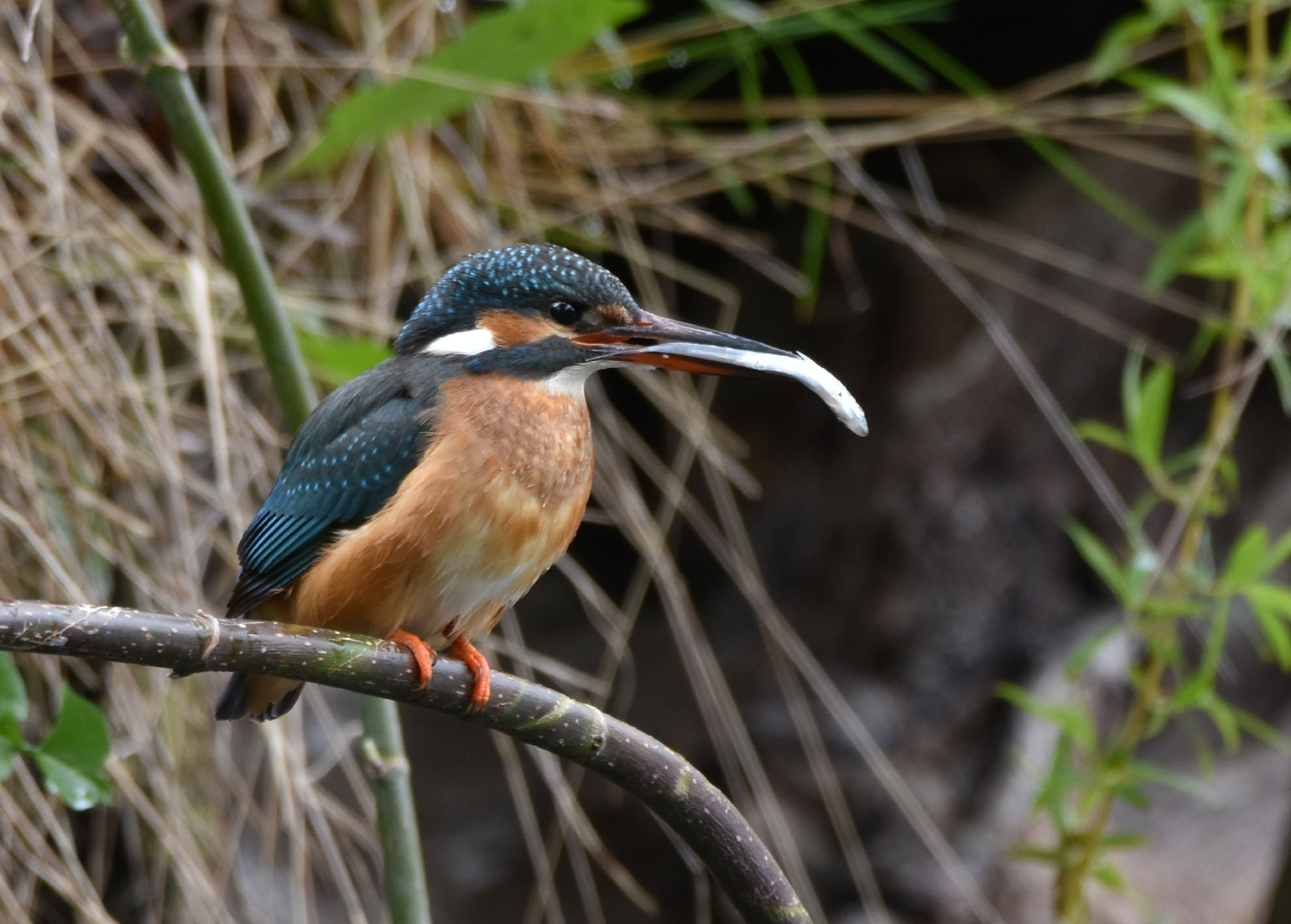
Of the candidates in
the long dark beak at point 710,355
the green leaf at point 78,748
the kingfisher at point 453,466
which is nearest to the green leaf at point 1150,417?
the long dark beak at point 710,355

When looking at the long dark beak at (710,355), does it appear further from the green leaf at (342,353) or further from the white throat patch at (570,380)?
the green leaf at (342,353)

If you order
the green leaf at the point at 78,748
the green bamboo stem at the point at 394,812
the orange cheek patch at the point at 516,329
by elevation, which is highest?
the orange cheek patch at the point at 516,329

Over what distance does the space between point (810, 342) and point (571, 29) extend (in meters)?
0.97

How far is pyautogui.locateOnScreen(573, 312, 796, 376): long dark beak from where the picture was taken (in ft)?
4.25

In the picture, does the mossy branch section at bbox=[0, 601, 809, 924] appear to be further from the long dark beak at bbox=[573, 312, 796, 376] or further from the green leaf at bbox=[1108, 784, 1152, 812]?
the green leaf at bbox=[1108, 784, 1152, 812]

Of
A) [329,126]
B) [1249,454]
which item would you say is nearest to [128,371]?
[329,126]

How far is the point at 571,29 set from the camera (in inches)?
73.4

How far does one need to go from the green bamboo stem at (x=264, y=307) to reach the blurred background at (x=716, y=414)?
23 centimetres

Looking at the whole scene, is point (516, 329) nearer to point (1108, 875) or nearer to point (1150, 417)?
point (1150, 417)

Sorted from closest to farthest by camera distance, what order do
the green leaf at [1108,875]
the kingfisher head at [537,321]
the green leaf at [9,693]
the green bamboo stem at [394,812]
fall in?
the green leaf at [9,693]
the green bamboo stem at [394,812]
the kingfisher head at [537,321]
the green leaf at [1108,875]

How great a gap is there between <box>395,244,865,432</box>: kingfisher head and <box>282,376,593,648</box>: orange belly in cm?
4

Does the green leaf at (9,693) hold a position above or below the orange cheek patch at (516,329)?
below

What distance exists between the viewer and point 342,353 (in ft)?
6.04

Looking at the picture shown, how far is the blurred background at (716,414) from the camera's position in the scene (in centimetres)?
185
